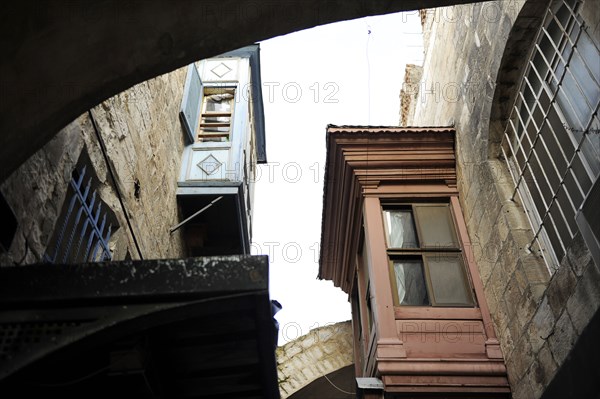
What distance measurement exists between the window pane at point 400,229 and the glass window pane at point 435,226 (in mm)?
126

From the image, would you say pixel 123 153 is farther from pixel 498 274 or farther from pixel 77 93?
pixel 498 274

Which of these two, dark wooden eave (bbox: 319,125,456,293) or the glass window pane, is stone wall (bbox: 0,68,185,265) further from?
the glass window pane

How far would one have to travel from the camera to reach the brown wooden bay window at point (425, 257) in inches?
236

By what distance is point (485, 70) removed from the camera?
6352mm

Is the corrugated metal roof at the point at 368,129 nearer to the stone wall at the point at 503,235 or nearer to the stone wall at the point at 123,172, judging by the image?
the stone wall at the point at 503,235

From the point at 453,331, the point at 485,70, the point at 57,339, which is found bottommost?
the point at 57,339

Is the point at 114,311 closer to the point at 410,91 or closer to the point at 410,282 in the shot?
the point at 410,282

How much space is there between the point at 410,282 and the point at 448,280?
1.44ft

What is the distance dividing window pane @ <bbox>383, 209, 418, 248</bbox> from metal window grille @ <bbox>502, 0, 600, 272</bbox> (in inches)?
58.8

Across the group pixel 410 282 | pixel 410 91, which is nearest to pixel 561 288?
pixel 410 282

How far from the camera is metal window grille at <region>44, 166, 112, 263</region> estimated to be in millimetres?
3809

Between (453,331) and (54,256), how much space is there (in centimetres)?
400

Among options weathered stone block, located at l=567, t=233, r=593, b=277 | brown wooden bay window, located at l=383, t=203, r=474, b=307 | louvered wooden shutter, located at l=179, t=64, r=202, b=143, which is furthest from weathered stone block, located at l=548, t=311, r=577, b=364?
louvered wooden shutter, located at l=179, t=64, r=202, b=143

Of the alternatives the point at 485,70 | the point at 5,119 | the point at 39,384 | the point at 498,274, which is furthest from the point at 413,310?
the point at 5,119
